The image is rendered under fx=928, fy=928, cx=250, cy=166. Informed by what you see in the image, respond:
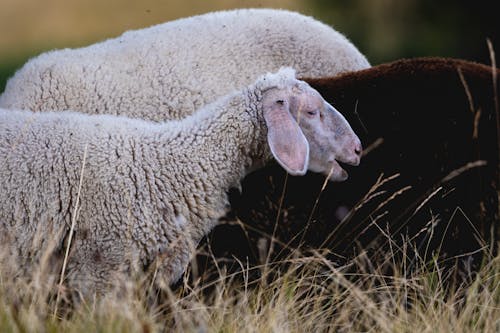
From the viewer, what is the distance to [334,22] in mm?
17719

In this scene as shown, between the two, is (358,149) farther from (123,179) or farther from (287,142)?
(123,179)

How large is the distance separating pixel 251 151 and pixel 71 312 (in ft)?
3.68

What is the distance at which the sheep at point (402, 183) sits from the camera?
4355mm

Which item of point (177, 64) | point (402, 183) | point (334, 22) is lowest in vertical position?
point (334, 22)

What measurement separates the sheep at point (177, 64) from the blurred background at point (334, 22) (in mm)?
8379

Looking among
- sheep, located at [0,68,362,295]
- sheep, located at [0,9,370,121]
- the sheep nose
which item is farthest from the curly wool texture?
sheep, located at [0,9,370,121]

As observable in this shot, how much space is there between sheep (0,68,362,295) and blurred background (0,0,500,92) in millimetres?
9689

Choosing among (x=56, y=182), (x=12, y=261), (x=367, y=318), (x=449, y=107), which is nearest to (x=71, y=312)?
(x=12, y=261)

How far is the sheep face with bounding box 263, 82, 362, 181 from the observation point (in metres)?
4.23

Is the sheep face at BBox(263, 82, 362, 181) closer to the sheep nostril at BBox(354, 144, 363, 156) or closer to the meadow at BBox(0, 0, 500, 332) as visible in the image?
the sheep nostril at BBox(354, 144, 363, 156)

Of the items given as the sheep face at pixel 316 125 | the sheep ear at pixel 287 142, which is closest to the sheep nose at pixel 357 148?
the sheep face at pixel 316 125

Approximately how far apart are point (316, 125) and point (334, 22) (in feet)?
45.0

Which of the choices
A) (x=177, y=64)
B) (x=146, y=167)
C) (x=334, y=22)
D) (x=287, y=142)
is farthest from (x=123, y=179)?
(x=334, y=22)

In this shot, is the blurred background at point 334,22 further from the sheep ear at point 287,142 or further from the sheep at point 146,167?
the sheep ear at point 287,142
